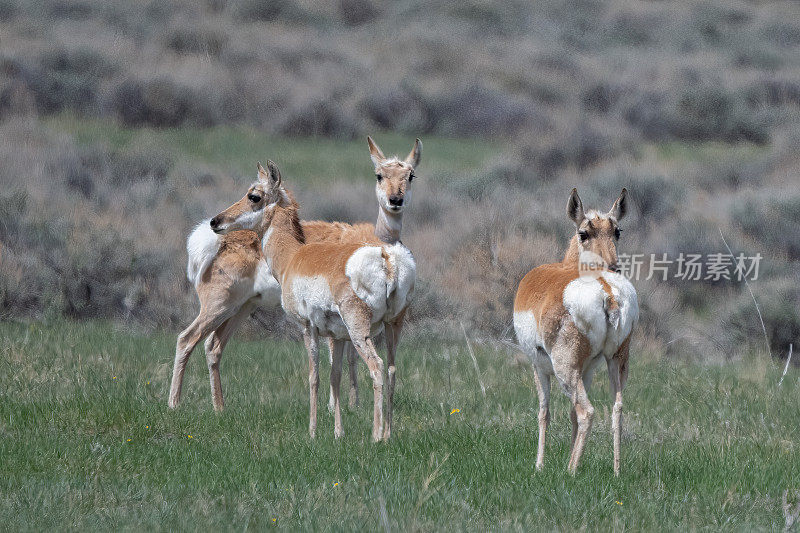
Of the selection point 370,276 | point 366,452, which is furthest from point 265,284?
point 366,452

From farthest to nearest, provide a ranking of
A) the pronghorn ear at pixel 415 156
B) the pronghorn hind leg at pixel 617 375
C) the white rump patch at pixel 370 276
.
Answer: the pronghorn ear at pixel 415 156, the white rump patch at pixel 370 276, the pronghorn hind leg at pixel 617 375

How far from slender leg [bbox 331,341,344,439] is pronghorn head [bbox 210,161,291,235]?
59.9 inches

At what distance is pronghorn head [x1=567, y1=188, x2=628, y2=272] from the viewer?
712 centimetres

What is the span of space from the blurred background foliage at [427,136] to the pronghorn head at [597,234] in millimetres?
8122

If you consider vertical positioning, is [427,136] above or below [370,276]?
above

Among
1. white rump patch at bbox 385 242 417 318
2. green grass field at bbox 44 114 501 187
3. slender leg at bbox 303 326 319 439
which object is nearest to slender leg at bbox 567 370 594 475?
white rump patch at bbox 385 242 417 318

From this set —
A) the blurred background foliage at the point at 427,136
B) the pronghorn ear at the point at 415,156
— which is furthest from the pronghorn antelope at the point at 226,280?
the blurred background foliage at the point at 427,136

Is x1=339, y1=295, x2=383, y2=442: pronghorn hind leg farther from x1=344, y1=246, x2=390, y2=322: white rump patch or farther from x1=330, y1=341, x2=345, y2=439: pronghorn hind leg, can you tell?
x1=330, y1=341, x2=345, y2=439: pronghorn hind leg

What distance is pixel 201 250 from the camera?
10.3 metres

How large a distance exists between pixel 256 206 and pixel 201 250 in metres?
1.05

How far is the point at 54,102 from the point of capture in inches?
1287

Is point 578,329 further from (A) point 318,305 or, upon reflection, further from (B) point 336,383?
(B) point 336,383

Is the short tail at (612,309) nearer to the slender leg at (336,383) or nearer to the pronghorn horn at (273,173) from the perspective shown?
the slender leg at (336,383)

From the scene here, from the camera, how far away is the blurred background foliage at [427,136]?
16.6 metres
